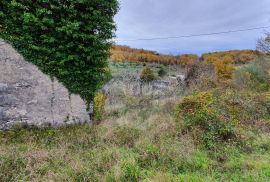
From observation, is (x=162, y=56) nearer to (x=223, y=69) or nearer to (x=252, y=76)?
(x=223, y=69)

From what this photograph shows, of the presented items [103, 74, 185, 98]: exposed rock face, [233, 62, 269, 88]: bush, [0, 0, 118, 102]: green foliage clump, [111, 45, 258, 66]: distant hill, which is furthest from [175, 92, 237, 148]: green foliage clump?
[111, 45, 258, 66]: distant hill

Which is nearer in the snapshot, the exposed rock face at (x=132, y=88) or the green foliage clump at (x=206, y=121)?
the green foliage clump at (x=206, y=121)

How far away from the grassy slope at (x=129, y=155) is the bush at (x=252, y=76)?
571 inches

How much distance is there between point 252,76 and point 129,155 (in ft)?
64.4

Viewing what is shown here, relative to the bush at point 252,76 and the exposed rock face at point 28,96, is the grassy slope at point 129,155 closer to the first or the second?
the exposed rock face at point 28,96

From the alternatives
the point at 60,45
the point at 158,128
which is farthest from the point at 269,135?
the point at 60,45

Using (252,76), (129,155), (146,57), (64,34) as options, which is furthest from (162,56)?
(129,155)

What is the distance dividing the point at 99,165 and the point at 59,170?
2.43ft

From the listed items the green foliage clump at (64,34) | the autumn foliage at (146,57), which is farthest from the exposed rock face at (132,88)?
the autumn foliage at (146,57)

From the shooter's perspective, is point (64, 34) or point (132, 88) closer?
point (64, 34)

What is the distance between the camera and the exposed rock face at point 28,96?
790 cm

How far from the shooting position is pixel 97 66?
342 inches

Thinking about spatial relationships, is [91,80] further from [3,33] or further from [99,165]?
[99,165]

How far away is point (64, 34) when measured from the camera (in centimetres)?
818
